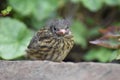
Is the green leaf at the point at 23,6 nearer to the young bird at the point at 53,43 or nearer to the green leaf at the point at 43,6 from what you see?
Answer: the green leaf at the point at 43,6

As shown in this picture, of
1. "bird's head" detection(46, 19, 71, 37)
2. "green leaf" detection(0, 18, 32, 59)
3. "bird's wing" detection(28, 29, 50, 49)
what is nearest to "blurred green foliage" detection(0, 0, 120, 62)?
"green leaf" detection(0, 18, 32, 59)

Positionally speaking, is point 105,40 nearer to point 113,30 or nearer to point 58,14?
point 113,30

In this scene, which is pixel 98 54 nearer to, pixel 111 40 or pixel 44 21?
pixel 44 21

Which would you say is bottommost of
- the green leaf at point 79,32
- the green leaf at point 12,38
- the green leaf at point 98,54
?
the green leaf at point 98,54

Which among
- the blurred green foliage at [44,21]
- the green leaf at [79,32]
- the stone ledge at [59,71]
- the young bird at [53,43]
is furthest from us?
the green leaf at [79,32]

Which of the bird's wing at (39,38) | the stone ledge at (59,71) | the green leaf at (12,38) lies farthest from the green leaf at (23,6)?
the stone ledge at (59,71)

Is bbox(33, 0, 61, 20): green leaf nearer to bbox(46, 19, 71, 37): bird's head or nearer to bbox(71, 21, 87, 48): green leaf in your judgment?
bbox(71, 21, 87, 48): green leaf
